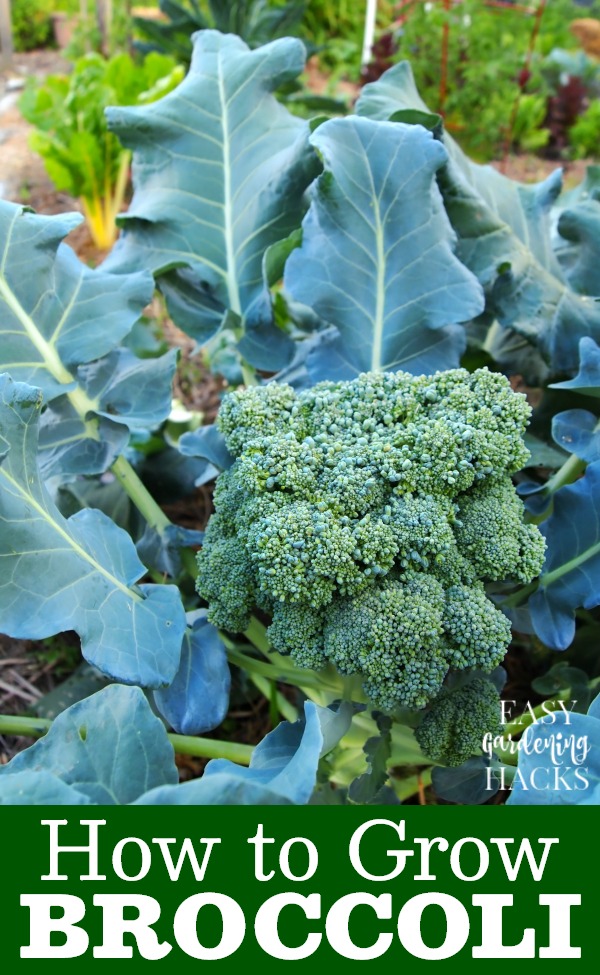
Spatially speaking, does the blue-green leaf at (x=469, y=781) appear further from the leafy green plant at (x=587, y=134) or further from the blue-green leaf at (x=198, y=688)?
the leafy green plant at (x=587, y=134)

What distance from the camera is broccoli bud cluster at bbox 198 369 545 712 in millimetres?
1183

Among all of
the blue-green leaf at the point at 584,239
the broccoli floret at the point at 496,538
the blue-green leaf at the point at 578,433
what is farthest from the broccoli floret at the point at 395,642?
the blue-green leaf at the point at 584,239

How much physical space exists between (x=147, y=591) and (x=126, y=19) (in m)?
4.35

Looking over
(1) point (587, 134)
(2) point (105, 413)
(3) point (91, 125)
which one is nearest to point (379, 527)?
(2) point (105, 413)

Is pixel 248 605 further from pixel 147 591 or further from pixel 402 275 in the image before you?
pixel 402 275

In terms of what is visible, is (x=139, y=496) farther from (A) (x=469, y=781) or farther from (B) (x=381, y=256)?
(A) (x=469, y=781)

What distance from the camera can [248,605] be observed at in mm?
1323

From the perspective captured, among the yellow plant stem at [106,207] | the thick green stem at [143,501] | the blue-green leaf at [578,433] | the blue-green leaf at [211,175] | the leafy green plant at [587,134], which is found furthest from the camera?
the leafy green plant at [587,134]

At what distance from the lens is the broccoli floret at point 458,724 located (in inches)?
49.3

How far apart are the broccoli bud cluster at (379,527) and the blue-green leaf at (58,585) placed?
0.14 metres

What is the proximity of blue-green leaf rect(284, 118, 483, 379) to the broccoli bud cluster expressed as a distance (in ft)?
0.64

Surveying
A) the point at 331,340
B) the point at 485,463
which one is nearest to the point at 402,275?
the point at 331,340

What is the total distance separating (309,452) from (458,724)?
481 millimetres

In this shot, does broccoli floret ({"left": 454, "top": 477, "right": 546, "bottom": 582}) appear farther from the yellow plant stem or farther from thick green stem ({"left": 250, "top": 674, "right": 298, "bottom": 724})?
the yellow plant stem
